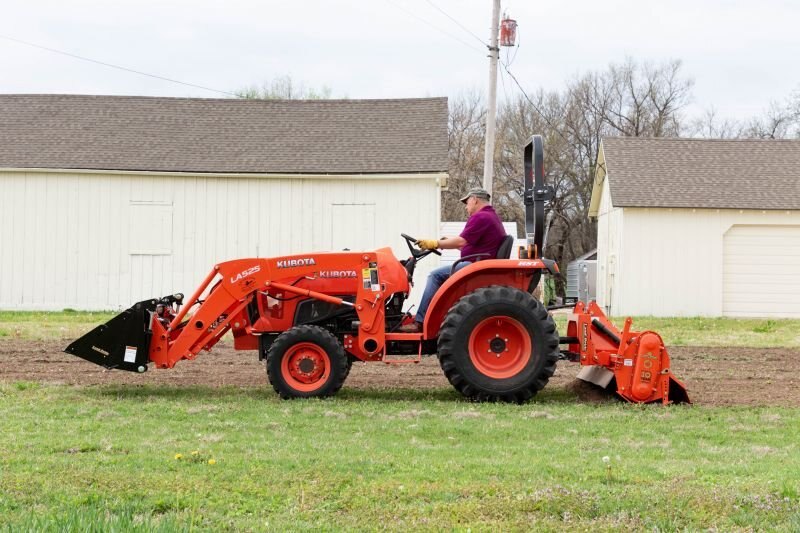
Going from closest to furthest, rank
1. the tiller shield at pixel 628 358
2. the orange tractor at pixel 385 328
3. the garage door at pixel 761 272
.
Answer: the tiller shield at pixel 628 358, the orange tractor at pixel 385 328, the garage door at pixel 761 272

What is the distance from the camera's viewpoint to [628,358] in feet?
29.9

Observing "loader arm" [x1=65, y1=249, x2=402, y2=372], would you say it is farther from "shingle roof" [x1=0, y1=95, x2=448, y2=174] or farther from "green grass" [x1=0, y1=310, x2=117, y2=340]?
"shingle roof" [x1=0, y1=95, x2=448, y2=174]

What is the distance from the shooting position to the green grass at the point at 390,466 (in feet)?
16.8

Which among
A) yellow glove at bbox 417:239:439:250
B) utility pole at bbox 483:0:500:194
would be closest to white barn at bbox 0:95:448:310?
utility pole at bbox 483:0:500:194

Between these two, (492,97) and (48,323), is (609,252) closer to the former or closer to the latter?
(492,97)

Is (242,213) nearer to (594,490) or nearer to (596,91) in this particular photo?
(594,490)

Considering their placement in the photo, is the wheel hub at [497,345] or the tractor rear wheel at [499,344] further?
the wheel hub at [497,345]

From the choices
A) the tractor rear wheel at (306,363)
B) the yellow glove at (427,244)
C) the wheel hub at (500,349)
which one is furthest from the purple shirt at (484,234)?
the tractor rear wheel at (306,363)

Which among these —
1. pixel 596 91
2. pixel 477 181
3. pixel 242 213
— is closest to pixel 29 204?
pixel 242 213

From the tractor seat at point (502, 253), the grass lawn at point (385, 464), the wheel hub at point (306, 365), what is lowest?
the grass lawn at point (385, 464)

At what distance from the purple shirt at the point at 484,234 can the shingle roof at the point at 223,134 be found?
45.8 ft

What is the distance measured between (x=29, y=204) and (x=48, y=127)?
253 centimetres

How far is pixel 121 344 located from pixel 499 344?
364 cm

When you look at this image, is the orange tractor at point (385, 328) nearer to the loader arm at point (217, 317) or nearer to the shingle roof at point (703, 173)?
the loader arm at point (217, 317)
